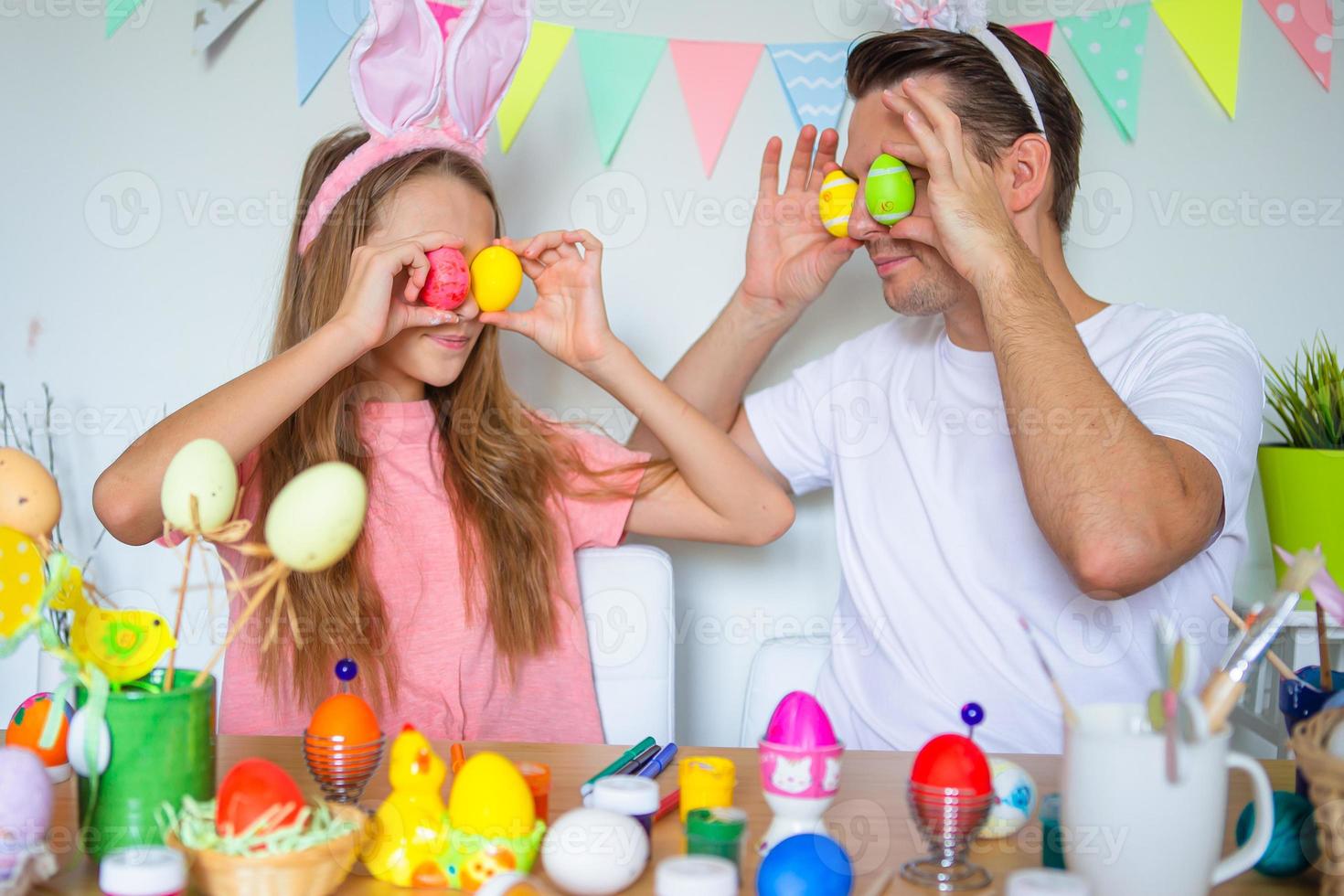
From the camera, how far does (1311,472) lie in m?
1.60

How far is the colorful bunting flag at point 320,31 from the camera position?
1.90 metres

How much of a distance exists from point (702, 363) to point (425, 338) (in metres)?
0.43

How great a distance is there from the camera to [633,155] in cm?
193

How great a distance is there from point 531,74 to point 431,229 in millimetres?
538

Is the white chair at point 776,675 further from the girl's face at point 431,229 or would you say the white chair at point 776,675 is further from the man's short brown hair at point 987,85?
the man's short brown hair at point 987,85

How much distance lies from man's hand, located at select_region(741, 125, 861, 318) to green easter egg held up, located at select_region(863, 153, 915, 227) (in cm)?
16

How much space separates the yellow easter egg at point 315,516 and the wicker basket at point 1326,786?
23.6 inches

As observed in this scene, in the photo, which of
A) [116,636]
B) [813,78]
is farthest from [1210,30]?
[116,636]

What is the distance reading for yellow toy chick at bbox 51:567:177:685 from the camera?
2.52 feet

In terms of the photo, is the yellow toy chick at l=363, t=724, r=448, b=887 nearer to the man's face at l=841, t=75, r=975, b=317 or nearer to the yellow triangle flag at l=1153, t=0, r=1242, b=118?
the man's face at l=841, t=75, r=975, b=317

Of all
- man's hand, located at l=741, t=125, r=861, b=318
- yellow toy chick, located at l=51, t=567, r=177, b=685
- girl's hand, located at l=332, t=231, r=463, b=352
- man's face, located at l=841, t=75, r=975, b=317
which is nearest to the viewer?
yellow toy chick, located at l=51, t=567, r=177, b=685

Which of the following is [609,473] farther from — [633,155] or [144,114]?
[144,114]

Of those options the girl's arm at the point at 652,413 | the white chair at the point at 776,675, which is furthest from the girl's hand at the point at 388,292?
the white chair at the point at 776,675

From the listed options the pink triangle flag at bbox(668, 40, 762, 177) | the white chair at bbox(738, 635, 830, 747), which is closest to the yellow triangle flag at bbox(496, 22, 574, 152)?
the pink triangle flag at bbox(668, 40, 762, 177)
